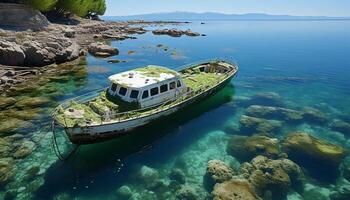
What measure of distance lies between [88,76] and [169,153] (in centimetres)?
2432

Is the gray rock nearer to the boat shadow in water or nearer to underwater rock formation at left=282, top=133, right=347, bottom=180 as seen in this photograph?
the boat shadow in water

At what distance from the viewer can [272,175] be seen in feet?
60.4

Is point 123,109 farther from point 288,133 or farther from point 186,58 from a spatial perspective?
point 186,58

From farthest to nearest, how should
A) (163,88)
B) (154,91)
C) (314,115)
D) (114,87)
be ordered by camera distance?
(314,115), (163,88), (114,87), (154,91)

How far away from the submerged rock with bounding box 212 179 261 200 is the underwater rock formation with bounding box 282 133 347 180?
5.71 meters

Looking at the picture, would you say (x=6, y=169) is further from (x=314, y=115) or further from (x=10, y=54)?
(x=314, y=115)

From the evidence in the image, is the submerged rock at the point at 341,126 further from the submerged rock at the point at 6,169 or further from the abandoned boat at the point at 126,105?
the submerged rock at the point at 6,169

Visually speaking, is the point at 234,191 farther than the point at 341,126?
No

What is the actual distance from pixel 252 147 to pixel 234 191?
20.6 feet

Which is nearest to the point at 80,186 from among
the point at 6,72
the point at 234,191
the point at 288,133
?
the point at 234,191

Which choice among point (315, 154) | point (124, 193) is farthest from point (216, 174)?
point (315, 154)

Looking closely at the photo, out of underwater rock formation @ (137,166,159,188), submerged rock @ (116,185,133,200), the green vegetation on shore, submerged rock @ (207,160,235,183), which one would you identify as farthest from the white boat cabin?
the green vegetation on shore

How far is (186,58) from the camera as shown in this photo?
5988 centimetres

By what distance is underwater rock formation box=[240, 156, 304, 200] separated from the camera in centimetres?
1756
